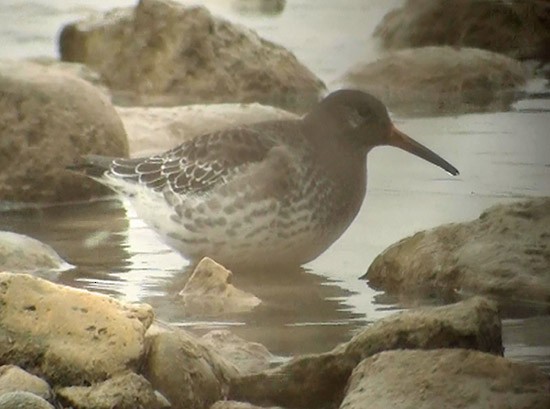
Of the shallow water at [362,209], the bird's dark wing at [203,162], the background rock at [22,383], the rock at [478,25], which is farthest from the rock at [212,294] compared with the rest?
the rock at [478,25]

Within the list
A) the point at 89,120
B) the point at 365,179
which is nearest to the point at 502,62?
the point at 365,179

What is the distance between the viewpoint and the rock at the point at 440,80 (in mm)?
2863

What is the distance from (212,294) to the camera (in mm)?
2840

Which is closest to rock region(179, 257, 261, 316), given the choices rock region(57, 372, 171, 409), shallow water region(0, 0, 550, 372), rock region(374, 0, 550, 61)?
shallow water region(0, 0, 550, 372)

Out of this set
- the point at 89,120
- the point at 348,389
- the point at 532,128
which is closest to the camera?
the point at 348,389

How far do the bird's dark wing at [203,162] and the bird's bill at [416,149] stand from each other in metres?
0.25

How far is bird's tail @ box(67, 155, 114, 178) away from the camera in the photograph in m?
2.97

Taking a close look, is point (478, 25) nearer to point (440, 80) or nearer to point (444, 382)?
point (440, 80)

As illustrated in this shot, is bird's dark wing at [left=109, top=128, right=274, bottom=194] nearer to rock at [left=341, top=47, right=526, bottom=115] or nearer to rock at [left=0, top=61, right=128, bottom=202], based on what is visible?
rock at [left=0, top=61, right=128, bottom=202]

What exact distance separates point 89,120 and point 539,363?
1.08 meters

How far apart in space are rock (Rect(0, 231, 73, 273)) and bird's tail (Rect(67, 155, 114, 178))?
0.60 ft

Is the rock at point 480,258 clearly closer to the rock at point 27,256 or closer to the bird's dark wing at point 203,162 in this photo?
the bird's dark wing at point 203,162

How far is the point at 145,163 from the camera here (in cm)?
294

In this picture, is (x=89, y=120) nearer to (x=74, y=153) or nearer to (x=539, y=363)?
(x=74, y=153)
